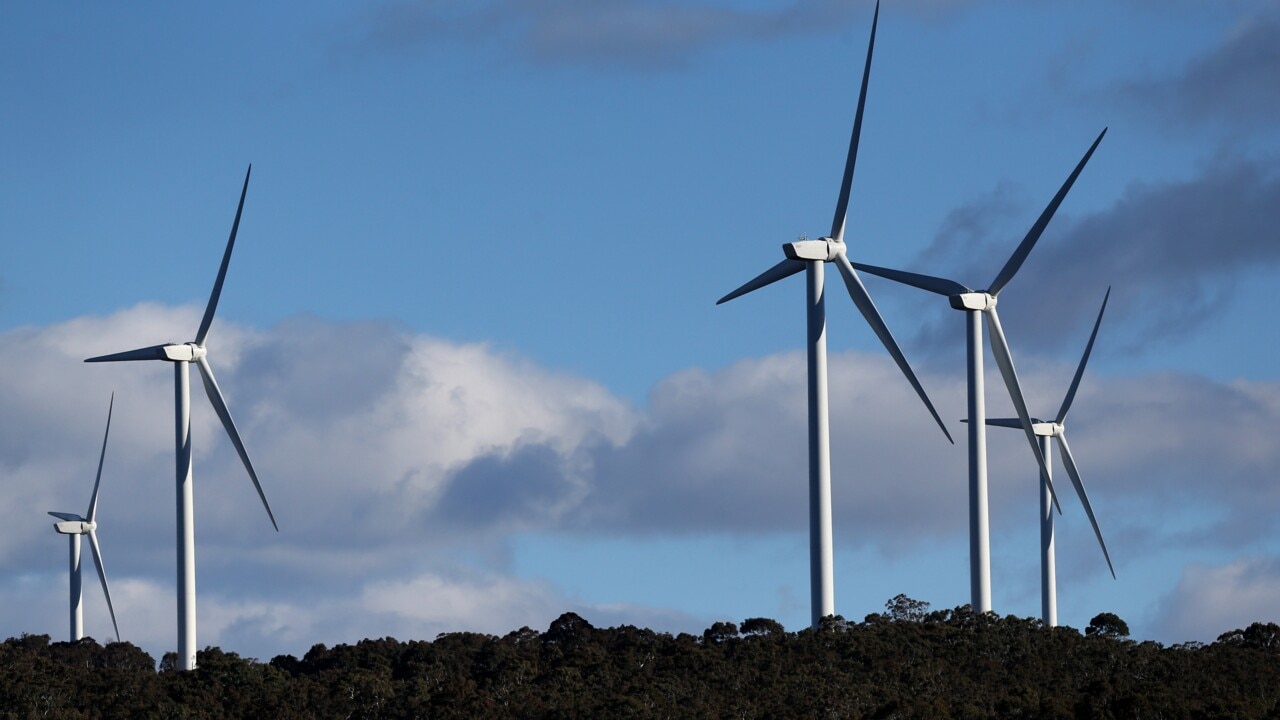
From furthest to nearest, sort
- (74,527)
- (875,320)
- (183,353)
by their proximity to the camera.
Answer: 1. (74,527)
2. (183,353)
3. (875,320)

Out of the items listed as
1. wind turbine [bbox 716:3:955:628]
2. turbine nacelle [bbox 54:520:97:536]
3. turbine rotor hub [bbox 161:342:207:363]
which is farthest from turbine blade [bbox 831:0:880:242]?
turbine nacelle [bbox 54:520:97:536]

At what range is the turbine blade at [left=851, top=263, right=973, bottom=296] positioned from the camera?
11338 centimetres

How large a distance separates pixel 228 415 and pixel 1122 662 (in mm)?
49164

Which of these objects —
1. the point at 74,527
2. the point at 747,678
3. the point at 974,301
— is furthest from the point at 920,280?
the point at 74,527

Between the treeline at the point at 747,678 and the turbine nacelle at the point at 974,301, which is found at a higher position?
the turbine nacelle at the point at 974,301

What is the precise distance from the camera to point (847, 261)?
365 feet

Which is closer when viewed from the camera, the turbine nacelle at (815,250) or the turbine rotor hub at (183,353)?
the turbine nacelle at (815,250)

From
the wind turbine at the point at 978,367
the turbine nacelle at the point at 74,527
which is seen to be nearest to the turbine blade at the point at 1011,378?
the wind turbine at the point at 978,367

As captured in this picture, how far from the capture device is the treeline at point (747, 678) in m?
101

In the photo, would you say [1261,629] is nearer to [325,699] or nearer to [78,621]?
[325,699]

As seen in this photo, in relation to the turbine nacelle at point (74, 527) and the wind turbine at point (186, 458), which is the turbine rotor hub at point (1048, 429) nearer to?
the wind turbine at point (186, 458)

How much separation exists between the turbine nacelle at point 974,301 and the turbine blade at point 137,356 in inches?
1771

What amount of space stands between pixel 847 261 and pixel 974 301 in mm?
8181

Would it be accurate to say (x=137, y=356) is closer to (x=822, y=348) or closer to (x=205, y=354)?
(x=205, y=354)
